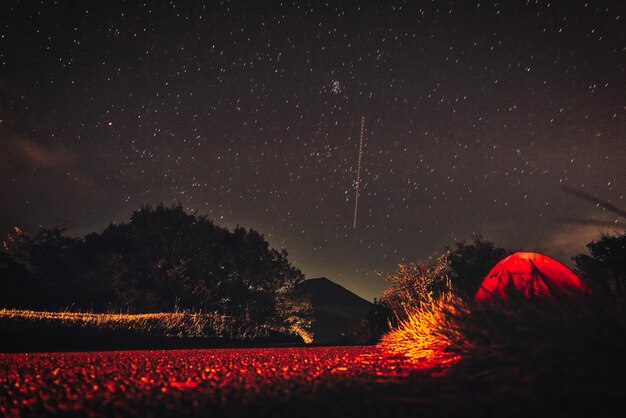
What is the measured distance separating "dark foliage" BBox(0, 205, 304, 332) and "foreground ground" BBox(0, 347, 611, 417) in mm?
26571

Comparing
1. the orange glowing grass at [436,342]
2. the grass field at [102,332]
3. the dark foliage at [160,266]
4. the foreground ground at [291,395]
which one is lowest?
the foreground ground at [291,395]

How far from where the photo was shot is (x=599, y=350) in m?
3.38

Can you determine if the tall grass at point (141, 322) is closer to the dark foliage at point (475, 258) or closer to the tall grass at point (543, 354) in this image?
the tall grass at point (543, 354)

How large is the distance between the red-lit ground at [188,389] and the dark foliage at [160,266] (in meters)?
25.8

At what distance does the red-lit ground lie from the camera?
3045 millimetres

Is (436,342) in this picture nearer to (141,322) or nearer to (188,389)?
(188,389)

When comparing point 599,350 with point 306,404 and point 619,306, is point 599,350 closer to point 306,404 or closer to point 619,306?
point 619,306

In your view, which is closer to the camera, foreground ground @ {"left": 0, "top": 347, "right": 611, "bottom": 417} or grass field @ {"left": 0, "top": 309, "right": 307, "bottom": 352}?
→ foreground ground @ {"left": 0, "top": 347, "right": 611, "bottom": 417}

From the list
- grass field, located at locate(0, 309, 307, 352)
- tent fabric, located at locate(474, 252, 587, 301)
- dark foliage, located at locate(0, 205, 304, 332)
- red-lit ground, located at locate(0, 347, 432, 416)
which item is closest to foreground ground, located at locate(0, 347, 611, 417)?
red-lit ground, located at locate(0, 347, 432, 416)

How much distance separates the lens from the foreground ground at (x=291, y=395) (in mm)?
2914

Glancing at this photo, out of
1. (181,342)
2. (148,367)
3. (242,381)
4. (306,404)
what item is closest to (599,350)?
(306,404)

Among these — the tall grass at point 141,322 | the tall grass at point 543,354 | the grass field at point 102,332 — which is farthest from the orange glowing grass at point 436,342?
the tall grass at point 141,322

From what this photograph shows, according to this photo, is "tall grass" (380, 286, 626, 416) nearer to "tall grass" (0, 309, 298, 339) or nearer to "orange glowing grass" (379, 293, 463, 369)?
"orange glowing grass" (379, 293, 463, 369)

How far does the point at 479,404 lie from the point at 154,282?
3533 centimetres
